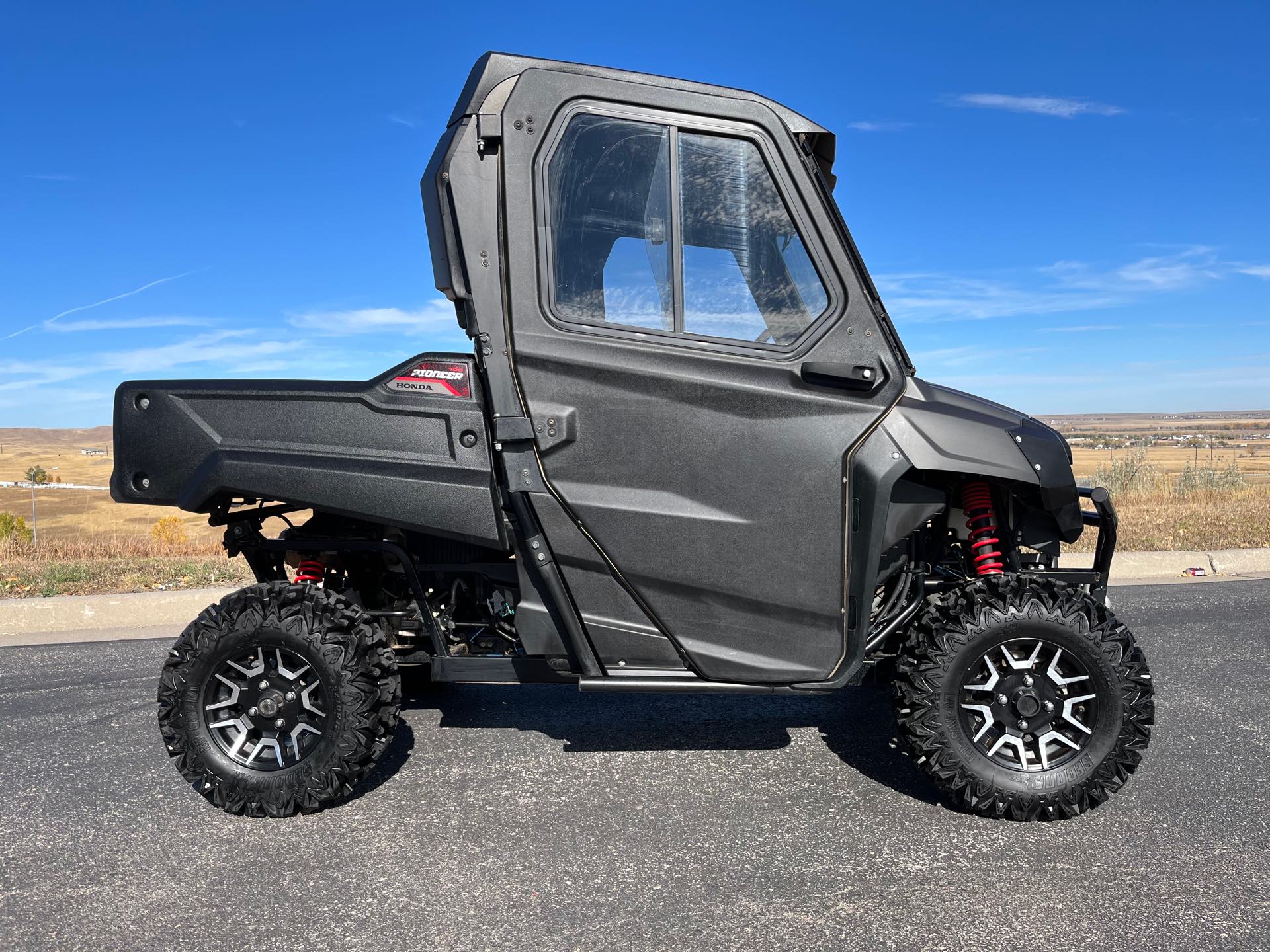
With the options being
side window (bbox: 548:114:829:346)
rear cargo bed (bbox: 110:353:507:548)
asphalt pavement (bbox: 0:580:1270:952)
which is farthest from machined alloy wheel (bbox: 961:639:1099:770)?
rear cargo bed (bbox: 110:353:507:548)

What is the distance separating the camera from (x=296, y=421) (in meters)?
3.69

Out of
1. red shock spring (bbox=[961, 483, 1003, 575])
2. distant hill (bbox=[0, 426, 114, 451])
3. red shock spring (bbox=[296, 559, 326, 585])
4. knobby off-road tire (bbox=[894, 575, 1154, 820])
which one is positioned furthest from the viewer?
distant hill (bbox=[0, 426, 114, 451])

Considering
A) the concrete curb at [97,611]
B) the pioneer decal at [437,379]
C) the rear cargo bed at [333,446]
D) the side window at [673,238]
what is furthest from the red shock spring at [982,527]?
the concrete curb at [97,611]

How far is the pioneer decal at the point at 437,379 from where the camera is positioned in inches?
145

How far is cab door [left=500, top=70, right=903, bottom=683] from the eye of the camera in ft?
11.7

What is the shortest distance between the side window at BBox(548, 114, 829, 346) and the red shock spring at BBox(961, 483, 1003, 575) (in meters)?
0.97

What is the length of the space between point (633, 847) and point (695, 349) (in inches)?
70.3

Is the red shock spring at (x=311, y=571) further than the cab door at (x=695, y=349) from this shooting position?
Yes

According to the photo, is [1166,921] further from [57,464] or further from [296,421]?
[57,464]

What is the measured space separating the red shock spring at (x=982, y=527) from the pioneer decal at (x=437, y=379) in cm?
203

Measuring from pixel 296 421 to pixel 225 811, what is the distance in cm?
152

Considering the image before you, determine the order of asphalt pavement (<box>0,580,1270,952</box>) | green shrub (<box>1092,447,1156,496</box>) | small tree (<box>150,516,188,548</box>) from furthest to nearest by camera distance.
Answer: green shrub (<box>1092,447,1156,496</box>)
small tree (<box>150,516,188,548</box>)
asphalt pavement (<box>0,580,1270,952</box>)

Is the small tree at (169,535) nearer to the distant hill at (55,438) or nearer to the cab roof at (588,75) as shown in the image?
the cab roof at (588,75)

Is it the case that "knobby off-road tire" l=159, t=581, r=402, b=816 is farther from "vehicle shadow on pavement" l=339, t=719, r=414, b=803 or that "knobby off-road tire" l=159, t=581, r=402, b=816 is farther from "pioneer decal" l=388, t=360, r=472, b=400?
"pioneer decal" l=388, t=360, r=472, b=400
